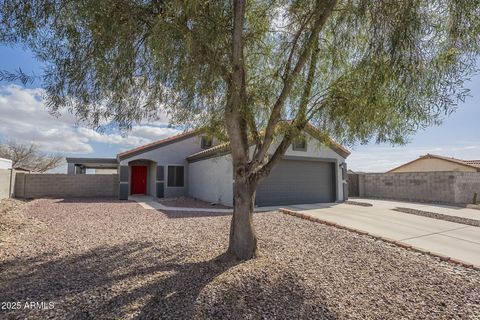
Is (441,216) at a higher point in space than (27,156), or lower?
lower

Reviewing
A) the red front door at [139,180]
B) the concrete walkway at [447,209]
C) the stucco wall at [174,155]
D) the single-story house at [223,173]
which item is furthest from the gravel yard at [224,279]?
the red front door at [139,180]

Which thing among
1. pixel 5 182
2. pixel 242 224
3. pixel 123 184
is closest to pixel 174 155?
pixel 123 184

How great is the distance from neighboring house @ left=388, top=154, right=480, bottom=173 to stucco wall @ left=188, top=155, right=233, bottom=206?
57.9 feet

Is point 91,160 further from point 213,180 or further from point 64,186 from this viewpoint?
point 213,180

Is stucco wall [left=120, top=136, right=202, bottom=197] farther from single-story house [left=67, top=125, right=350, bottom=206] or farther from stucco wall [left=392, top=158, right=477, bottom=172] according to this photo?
stucco wall [left=392, top=158, right=477, bottom=172]

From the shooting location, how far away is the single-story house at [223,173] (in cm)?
1388

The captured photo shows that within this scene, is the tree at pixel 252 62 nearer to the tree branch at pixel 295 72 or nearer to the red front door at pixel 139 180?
the tree branch at pixel 295 72

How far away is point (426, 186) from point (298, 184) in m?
8.39

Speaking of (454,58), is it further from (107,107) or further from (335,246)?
(107,107)

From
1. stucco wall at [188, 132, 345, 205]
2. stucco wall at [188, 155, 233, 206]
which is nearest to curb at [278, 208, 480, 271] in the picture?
stucco wall at [188, 132, 345, 205]

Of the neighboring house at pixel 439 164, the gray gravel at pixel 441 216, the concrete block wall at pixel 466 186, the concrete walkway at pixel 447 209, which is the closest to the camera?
the gray gravel at pixel 441 216

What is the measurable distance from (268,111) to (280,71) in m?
0.94

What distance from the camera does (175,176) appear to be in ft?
61.9

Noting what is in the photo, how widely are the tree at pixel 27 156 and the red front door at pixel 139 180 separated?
69.5 ft
